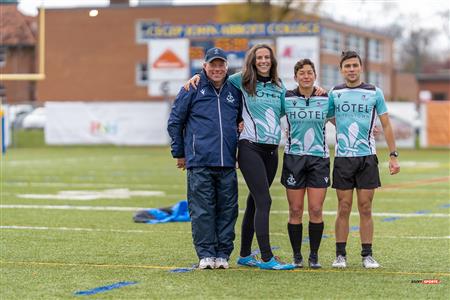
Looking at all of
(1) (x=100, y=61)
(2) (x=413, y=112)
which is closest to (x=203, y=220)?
(2) (x=413, y=112)

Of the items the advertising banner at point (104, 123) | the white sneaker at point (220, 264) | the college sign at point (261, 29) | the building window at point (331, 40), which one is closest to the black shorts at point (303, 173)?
the white sneaker at point (220, 264)

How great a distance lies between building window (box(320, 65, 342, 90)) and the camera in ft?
194

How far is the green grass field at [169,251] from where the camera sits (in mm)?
7270

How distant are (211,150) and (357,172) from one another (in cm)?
123

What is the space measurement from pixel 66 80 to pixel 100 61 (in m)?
2.28

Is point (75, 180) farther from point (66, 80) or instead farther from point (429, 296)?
point (66, 80)

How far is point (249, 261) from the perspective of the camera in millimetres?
8594

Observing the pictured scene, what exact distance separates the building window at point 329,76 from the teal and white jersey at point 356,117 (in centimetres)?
4990

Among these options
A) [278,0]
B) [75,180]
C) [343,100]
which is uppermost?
[278,0]

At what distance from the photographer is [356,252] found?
9.58 m

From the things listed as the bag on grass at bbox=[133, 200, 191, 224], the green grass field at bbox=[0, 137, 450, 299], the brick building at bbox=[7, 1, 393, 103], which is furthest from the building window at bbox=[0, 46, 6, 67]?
the brick building at bbox=[7, 1, 393, 103]

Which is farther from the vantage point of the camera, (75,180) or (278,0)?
(278,0)

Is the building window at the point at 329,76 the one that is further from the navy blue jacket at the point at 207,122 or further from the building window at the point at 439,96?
the navy blue jacket at the point at 207,122

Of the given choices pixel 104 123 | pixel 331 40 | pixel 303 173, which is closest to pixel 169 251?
pixel 303 173
